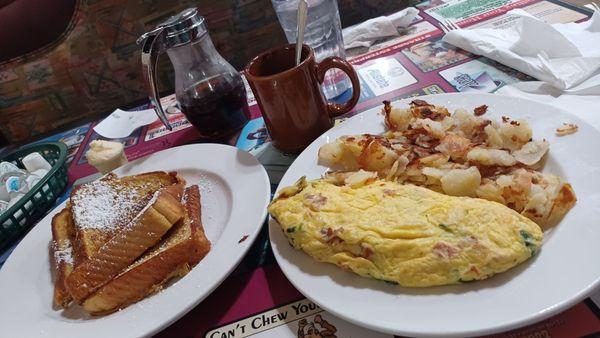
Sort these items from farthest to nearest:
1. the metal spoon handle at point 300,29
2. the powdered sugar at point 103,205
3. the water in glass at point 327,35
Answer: the water in glass at point 327,35 < the metal spoon handle at point 300,29 < the powdered sugar at point 103,205

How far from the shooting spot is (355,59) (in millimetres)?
1646

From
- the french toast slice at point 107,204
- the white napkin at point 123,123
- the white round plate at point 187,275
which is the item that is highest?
the french toast slice at point 107,204

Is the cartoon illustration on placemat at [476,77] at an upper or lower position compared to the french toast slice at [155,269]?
lower

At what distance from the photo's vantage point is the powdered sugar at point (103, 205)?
100 cm

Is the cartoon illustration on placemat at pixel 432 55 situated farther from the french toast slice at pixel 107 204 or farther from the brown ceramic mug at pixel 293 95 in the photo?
the french toast slice at pixel 107 204

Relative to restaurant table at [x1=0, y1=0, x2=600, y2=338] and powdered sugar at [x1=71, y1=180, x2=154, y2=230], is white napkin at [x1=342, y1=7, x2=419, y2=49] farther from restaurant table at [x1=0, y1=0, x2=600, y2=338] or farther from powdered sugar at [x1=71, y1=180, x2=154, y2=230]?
powdered sugar at [x1=71, y1=180, x2=154, y2=230]

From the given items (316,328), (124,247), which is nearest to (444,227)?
(316,328)

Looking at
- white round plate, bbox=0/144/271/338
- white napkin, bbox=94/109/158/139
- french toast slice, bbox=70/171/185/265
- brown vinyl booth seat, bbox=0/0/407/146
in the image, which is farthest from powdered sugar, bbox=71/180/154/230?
brown vinyl booth seat, bbox=0/0/407/146

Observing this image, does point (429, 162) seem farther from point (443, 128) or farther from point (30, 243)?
point (30, 243)

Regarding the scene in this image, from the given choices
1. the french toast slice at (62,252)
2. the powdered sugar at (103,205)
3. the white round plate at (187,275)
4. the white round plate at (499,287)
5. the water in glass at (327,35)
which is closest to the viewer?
the white round plate at (499,287)

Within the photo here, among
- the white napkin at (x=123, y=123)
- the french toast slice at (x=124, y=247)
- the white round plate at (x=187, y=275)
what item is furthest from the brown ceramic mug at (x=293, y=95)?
the white napkin at (x=123, y=123)

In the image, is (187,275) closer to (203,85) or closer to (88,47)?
(203,85)

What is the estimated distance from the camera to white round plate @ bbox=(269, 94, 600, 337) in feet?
1.81

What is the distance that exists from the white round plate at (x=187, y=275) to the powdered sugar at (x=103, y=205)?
0.13m
